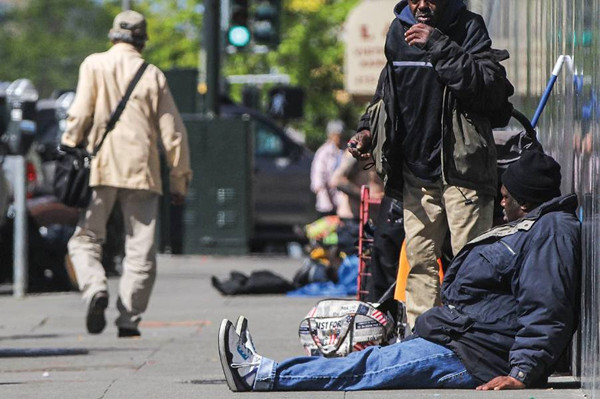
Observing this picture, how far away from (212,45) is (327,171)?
200 cm

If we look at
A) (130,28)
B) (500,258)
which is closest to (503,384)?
(500,258)

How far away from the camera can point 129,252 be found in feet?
33.0

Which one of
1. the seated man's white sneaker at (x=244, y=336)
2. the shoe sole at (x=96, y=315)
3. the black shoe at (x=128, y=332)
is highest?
the seated man's white sneaker at (x=244, y=336)

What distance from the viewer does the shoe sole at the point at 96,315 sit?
10005mm

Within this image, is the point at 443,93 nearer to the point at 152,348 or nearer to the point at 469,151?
the point at 469,151

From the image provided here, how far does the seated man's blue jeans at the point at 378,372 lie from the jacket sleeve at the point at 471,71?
3.73ft

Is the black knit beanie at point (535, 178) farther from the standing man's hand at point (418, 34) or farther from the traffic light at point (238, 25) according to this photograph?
the traffic light at point (238, 25)

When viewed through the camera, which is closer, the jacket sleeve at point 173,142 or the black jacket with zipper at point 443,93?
the black jacket with zipper at point 443,93

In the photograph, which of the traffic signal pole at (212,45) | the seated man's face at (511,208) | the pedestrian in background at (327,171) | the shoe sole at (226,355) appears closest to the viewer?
the shoe sole at (226,355)

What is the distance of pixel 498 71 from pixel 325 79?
36.0 meters

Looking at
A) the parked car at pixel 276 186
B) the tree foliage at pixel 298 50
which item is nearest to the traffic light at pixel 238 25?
the parked car at pixel 276 186

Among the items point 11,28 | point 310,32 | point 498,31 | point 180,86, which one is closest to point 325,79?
point 310,32

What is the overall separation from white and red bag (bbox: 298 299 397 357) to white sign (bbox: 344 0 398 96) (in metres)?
18.1

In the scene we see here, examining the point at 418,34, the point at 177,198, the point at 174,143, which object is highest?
the point at 418,34
